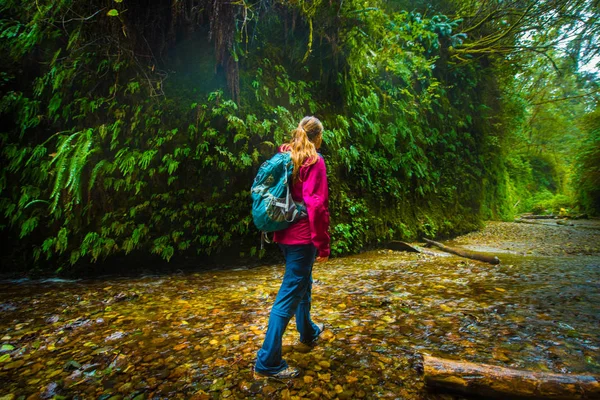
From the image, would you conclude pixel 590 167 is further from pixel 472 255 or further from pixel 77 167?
pixel 77 167

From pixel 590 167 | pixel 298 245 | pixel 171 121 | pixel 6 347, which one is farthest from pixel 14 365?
pixel 590 167

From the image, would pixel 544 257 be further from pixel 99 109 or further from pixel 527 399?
pixel 99 109

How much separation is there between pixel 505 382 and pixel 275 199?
183 centimetres

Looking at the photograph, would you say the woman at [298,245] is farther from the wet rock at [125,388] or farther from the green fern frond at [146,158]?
the green fern frond at [146,158]

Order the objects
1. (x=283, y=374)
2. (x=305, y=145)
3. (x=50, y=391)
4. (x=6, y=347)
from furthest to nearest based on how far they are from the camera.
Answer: (x=6, y=347)
(x=305, y=145)
(x=283, y=374)
(x=50, y=391)

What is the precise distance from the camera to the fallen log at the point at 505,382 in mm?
1571

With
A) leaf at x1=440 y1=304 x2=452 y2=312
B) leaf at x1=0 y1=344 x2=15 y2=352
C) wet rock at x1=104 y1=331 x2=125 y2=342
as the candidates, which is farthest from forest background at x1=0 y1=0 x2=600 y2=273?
leaf at x1=440 y1=304 x2=452 y2=312

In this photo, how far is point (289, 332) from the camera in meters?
2.86

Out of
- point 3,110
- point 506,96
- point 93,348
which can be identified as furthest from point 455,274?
point 506,96

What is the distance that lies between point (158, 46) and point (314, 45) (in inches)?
129

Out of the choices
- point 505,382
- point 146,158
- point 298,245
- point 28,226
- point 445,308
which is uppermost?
point 146,158

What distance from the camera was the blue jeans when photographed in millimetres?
2096

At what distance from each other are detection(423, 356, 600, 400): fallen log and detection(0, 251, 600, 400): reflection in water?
17cm

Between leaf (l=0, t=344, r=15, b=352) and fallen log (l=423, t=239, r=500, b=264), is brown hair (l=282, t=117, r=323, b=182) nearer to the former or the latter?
leaf (l=0, t=344, r=15, b=352)
